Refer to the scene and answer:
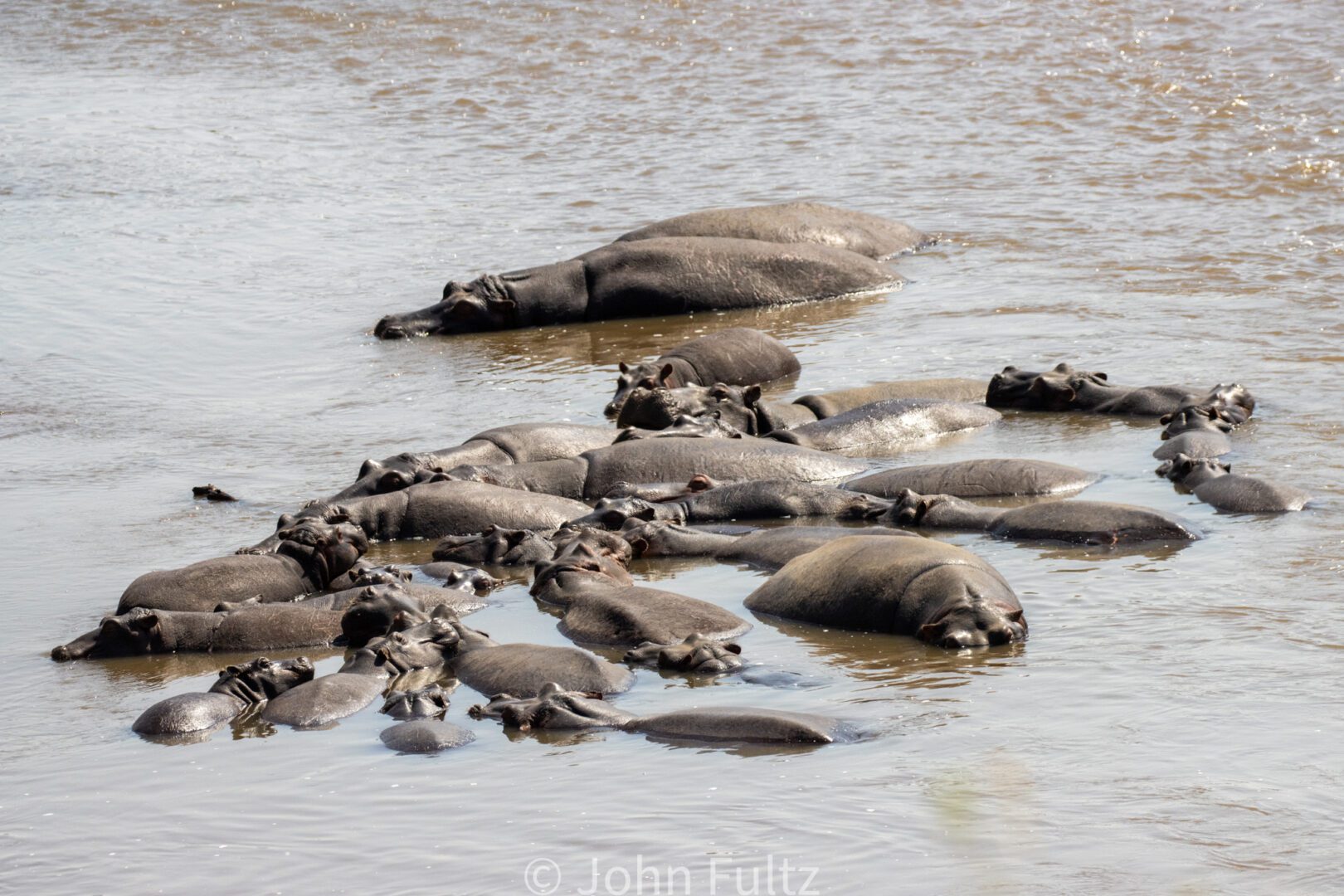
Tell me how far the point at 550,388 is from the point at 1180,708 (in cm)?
655

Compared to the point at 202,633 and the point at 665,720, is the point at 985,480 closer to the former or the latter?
the point at 665,720

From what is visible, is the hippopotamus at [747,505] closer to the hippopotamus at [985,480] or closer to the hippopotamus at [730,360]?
the hippopotamus at [985,480]

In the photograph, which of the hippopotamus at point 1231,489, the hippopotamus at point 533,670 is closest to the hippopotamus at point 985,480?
the hippopotamus at point 1231,489

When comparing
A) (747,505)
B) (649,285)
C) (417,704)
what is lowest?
(747,505)

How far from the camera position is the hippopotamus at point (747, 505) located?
852cm

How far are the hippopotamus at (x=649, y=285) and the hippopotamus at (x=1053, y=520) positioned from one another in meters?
5.68

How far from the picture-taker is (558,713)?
601cm

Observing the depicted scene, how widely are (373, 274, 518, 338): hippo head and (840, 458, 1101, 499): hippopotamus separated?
5.26 m

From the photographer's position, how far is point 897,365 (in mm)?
11609

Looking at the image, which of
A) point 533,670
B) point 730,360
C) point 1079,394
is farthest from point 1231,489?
point 730,360

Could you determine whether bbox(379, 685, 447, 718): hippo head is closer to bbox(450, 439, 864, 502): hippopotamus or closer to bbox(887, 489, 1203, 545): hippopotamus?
bbox(887, 489, 1203, 545): hippopotamus

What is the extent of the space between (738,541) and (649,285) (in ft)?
19.0

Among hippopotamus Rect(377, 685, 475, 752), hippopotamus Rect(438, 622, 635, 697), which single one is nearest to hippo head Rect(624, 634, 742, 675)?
hippopotamus Rect(438, 622, 635, 697)

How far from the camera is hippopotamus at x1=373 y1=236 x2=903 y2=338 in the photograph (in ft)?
45.0
